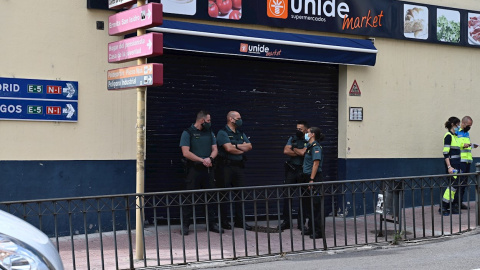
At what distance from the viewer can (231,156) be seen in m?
12.4

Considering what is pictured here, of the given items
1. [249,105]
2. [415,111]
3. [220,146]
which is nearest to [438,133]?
[415,111]

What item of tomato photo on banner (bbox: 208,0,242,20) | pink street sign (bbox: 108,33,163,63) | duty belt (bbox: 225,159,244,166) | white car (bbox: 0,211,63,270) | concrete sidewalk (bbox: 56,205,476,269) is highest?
tomato photo on banner (bbox: 208,0,242,20)

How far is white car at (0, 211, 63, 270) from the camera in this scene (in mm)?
4062

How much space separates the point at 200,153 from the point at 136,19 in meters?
3.10

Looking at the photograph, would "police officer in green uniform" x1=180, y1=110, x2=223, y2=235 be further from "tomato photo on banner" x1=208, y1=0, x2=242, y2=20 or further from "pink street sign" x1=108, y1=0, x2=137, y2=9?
"pink street sign" x1=108, y1=0, x2=137, y2=9

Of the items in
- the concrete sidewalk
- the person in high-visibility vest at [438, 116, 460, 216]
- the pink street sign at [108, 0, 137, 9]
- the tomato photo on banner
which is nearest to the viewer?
the concrete sidewalk

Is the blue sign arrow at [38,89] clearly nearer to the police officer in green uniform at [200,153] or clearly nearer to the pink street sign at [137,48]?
the pink street sign at [137,48]

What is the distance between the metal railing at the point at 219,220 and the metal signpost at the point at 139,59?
0.45 metres

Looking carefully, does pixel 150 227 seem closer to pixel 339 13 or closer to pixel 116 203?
pixel 116 203

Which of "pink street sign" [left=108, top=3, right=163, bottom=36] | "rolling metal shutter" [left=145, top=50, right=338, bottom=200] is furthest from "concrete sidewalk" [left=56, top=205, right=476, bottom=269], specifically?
"pink street sign" [left=108, top=3, right=163, bottom=36]

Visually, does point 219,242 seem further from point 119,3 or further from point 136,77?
point 119,3

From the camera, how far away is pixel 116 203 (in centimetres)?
899

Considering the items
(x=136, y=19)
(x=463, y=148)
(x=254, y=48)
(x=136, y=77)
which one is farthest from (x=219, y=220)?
(x=463, y=148)

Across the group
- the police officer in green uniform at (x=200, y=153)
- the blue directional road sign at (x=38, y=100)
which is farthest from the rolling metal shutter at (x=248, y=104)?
the blue directional road sign at (x=38, y=100)
